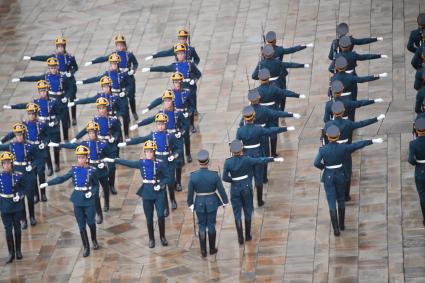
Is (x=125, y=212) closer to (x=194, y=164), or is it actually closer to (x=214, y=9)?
(x=194, y=164)

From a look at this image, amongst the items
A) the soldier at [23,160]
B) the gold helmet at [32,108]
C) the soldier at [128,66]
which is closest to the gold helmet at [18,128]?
the soldier at [23,160]

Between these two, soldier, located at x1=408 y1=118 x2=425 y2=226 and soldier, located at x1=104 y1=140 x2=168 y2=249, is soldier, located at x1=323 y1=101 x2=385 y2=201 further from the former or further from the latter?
soldier, located at x1=104 y1=140 x2=168 y2=249

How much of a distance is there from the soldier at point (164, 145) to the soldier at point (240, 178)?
1.76m

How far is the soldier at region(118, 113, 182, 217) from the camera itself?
25.9m

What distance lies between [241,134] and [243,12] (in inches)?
467

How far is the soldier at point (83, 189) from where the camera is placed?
2475 cm

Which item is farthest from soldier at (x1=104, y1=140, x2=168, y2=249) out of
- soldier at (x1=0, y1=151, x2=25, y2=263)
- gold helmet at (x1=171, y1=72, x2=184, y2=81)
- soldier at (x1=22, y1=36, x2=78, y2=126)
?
soldier at (x1=22, y1=36, x2=78, y2=126)

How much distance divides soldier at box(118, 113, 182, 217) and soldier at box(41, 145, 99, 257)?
134cm

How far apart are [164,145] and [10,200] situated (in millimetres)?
3252

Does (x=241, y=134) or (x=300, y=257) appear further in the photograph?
(x=241, y=134)

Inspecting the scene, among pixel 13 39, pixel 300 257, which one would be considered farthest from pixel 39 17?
pixel 300 257

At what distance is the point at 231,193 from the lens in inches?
965

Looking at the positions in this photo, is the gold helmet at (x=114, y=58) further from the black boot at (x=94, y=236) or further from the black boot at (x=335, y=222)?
the black boot at (x=335, y=222)

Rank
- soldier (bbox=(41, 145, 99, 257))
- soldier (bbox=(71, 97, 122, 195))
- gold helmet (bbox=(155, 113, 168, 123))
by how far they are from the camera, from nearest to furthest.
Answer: soldier (bbox=(41, 145, 99, 257)) < gold helmet (bbox=(155, 113, 168, 123)) < soldier (bbox=(71, 97, 122, 195))
